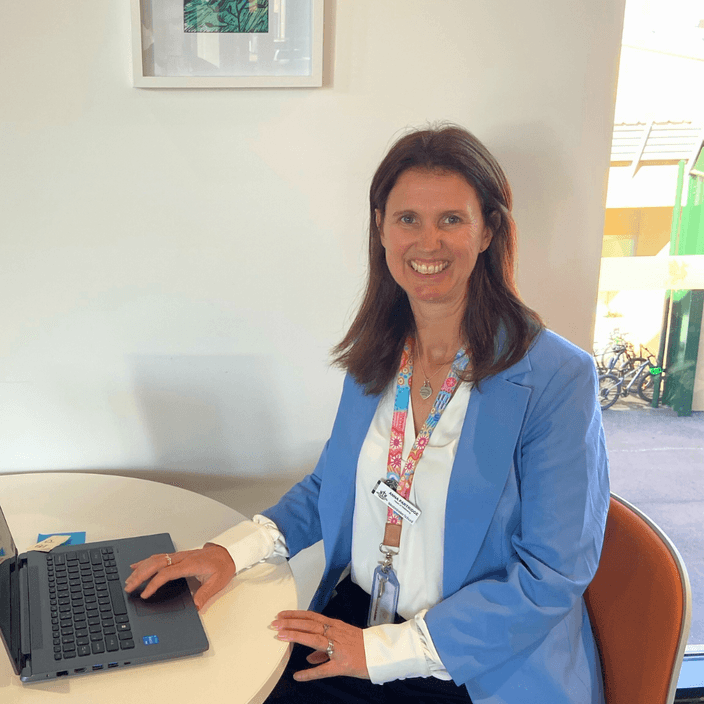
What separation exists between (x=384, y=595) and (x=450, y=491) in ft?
0.86

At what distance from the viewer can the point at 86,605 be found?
1.17 m

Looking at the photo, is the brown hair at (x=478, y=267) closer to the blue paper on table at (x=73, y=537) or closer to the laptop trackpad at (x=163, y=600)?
the laptop trackpad at (x=163, y=600)

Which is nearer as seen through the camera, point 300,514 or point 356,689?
point 356,689

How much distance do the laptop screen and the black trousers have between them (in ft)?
1.76

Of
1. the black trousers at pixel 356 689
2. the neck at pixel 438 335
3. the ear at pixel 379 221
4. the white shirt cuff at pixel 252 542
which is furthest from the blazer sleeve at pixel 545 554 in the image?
the ear at pixel 379 221

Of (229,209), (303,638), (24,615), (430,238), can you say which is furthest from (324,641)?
(229,209)

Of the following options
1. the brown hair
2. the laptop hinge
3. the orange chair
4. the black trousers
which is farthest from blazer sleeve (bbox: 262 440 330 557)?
the orange chair

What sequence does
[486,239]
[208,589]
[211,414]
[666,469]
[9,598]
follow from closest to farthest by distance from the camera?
[9,598], [208,589], [486,239], [211,414], [666,469]

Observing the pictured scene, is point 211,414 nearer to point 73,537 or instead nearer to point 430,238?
point 73,537

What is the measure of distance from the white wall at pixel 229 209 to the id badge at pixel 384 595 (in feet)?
1.98

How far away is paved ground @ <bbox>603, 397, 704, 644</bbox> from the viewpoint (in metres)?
2.02

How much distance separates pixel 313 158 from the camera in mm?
1670

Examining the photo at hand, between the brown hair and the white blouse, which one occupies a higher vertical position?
the brown hair

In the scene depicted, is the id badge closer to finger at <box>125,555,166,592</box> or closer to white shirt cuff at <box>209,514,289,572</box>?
white shirt cuff at <box>209,514,289,572</box>
